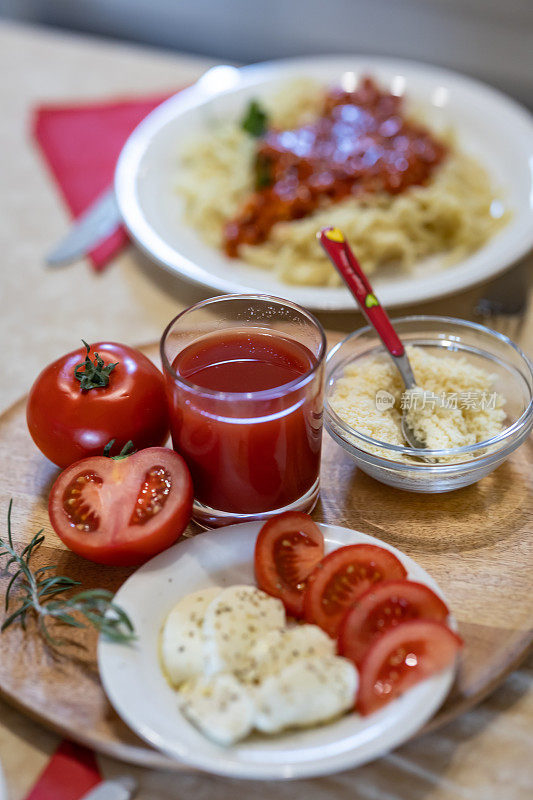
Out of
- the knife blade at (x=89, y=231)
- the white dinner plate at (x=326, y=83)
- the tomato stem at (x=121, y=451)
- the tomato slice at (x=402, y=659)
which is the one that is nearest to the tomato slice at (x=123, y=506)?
the tomato stem at (x=121, y=451)

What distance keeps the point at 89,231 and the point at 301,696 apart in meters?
1.84

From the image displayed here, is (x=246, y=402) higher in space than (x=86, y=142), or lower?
higher

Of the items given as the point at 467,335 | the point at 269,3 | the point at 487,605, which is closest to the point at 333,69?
the point at 269,3

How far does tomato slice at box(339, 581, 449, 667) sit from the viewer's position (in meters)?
1.14

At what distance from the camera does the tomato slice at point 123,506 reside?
127 cm

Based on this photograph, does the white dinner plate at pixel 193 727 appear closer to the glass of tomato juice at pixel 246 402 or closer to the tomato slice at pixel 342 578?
the tomato slice at pixel 342 578

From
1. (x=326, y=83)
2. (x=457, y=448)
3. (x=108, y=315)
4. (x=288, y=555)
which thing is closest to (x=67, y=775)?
(x=288, y=555)

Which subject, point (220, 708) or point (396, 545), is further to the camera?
point (396, 545)

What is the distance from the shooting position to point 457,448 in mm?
1400

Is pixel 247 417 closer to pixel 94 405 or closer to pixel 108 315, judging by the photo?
pixel 94 405

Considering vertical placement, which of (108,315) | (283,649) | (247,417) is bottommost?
(108,315)

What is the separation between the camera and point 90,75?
3371 mm

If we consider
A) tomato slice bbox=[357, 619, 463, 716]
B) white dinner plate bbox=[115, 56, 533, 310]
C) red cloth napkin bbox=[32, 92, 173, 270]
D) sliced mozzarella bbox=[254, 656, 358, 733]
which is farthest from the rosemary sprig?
red cloth napkin bbox=[32, 92, 173, 270]

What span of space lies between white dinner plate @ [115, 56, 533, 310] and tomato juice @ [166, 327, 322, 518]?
61cm
